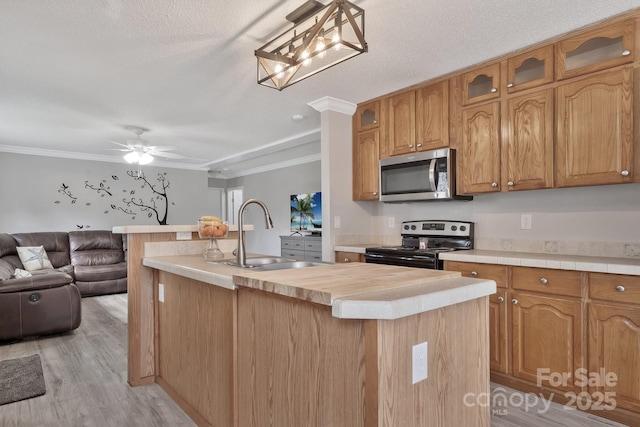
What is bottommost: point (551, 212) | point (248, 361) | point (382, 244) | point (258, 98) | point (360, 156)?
point (248, 361)

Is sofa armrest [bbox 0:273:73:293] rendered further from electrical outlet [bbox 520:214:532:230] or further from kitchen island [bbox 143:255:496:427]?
electrical outlet [bbox 520:214:532:230]

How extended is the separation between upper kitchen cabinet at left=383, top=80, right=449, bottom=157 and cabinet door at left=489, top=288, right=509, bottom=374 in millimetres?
1324

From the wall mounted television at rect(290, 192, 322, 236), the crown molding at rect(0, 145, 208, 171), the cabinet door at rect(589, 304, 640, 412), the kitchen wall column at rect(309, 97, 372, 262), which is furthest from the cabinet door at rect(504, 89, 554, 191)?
the crown molding at rect(0, 145, 208, 171)

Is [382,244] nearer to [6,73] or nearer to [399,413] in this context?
[399,413]

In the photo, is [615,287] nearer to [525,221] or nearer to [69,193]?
[525,221]

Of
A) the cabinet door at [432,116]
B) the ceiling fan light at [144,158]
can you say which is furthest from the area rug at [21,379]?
the cabinet door at [432,116]

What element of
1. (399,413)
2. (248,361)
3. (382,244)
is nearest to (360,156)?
(382,244)

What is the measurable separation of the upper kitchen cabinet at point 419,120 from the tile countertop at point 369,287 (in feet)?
6.33

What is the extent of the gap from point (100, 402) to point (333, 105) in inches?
122

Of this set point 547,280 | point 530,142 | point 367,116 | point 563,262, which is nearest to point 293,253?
point 367,116

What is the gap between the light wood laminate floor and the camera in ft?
7.03

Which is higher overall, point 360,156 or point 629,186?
point 360,156

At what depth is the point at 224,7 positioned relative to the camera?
7.03ft

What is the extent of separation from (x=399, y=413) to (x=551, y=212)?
7.93 feet
